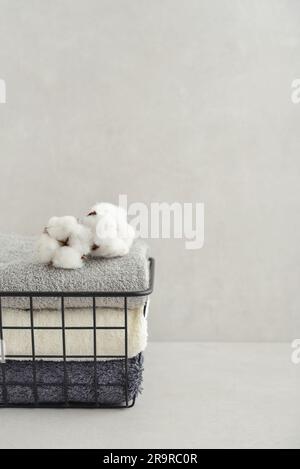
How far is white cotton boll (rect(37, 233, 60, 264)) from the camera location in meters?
0.91

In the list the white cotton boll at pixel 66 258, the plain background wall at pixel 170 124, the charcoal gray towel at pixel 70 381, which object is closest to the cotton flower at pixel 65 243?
the white cotton boll at pixel 66 258

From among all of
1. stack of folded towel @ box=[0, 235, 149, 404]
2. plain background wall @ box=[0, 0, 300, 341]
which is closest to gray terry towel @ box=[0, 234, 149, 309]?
stack of folded towel @ box=[0, 235, 149, 404]

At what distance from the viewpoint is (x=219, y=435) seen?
34.3 inches

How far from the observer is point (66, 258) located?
900 millimetres

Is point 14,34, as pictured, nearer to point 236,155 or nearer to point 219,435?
point 236,155

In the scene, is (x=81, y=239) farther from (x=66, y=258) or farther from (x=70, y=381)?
(x=70, y=381)

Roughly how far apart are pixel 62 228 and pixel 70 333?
6.1 inches

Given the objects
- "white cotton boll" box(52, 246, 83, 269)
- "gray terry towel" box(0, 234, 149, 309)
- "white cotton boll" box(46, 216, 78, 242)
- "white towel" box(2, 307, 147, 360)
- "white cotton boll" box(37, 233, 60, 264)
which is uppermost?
"white cotton boll" box(46, 216, 78, 242)

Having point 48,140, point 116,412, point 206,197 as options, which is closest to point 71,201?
point 48,140

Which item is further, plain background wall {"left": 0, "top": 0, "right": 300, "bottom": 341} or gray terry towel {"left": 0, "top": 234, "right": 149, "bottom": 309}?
plain background wall {"left": 0, "top": 0, "right": 300, "bottom": 341}

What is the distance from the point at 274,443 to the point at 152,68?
75 centimetres

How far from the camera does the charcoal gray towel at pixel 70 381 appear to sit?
92 centimetres

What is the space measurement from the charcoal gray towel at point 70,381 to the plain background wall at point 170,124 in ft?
1.33

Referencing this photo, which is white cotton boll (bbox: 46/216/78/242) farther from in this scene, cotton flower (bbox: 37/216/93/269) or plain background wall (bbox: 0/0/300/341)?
plain background wall (bbox: 0/0/300/341)
